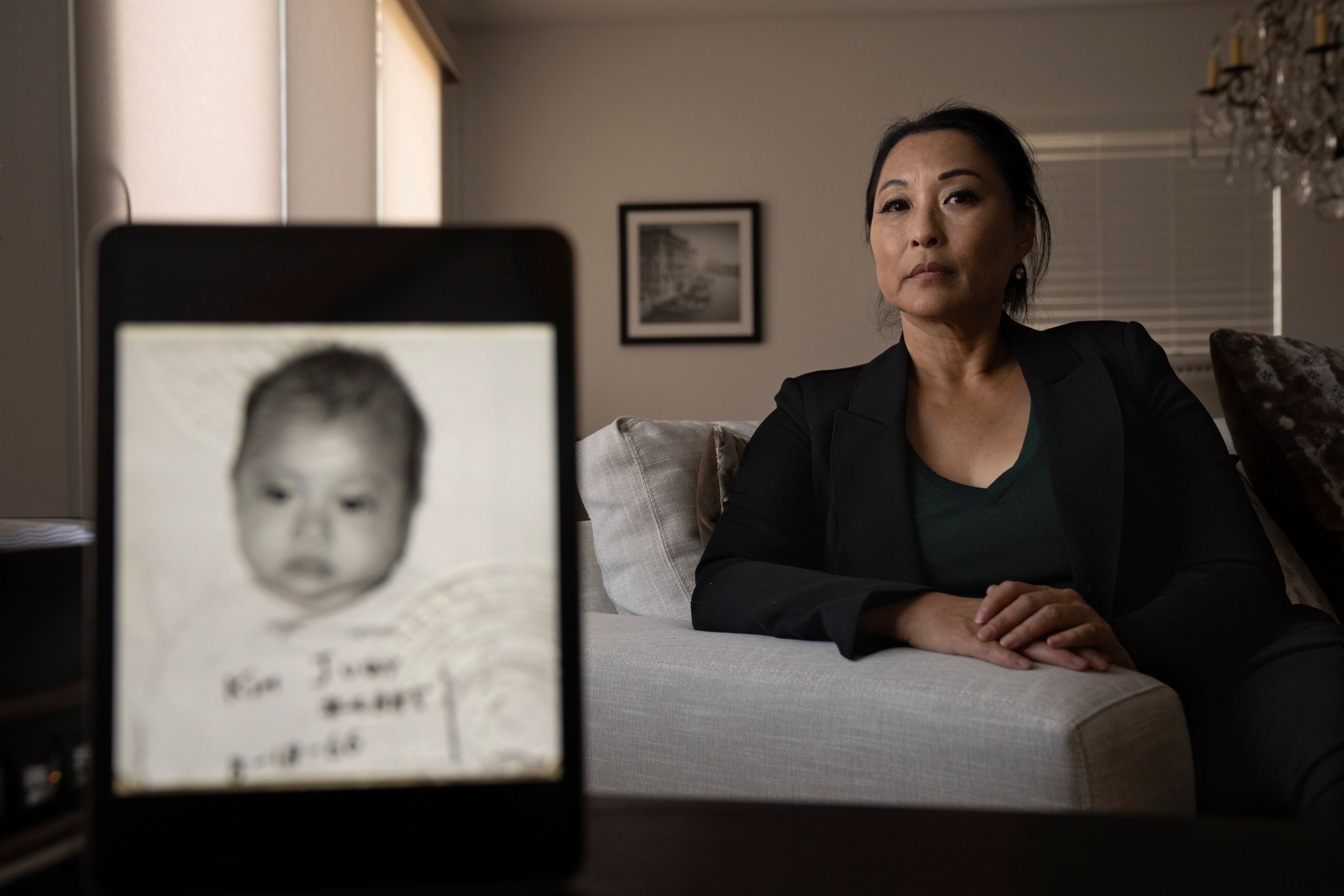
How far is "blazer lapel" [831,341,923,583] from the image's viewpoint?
1.08m

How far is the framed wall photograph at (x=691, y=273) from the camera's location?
4.34 metres

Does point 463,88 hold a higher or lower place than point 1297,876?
higher

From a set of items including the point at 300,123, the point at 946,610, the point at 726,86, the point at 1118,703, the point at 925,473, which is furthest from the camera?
the point at 726,86

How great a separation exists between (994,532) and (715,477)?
15.4 inches

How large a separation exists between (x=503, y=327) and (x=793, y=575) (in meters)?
0.67

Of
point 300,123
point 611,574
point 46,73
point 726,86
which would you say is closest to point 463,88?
point 726,86

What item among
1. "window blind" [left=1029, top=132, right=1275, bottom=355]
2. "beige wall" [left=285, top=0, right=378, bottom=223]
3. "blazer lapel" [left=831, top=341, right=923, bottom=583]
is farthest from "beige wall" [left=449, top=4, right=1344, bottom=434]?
"blazer lapel" [left=831, top=341, right=923, bottom=583]

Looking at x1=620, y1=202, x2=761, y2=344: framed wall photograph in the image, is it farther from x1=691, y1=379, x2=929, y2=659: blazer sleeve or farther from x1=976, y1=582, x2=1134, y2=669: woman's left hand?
x1=976, y1=582, x2=1134, y2=669: woman's left hand

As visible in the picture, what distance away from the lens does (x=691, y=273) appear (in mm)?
4340

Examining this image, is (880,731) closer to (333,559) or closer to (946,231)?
(333,559)

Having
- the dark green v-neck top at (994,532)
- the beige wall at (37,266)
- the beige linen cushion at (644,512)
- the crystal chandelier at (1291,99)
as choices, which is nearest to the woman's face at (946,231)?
the dark green v-neck top at (994,532)

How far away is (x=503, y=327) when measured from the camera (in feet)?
1.01

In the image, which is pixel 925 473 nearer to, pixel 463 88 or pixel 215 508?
pixel 215 508

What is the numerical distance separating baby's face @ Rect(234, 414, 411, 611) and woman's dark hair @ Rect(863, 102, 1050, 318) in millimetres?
1202
